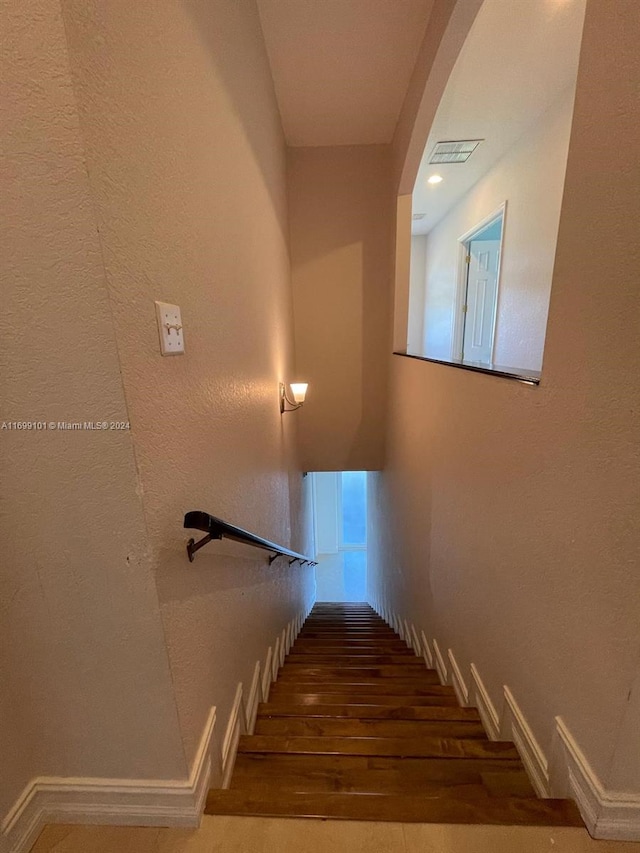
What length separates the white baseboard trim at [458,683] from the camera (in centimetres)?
162

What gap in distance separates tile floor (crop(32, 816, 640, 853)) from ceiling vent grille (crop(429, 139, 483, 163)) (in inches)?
160

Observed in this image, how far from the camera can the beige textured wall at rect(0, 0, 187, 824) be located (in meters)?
0.53

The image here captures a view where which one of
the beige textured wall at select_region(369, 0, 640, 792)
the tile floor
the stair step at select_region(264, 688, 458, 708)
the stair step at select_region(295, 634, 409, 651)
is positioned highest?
the beige textured wall at select_region(369, 0, 640, 792)

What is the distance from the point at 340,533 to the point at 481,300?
5003 millimetres

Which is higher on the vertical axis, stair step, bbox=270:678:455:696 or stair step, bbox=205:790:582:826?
stair step, bbox=205:790:582:826

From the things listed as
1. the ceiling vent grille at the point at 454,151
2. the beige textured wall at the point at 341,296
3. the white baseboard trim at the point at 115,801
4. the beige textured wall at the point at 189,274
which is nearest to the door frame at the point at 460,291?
the ceiling vent grille at the point at 454,151

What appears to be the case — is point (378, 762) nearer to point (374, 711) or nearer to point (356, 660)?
point (374, 711)

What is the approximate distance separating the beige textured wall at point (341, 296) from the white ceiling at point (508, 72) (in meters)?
0.73

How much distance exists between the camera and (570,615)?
94 centimetres

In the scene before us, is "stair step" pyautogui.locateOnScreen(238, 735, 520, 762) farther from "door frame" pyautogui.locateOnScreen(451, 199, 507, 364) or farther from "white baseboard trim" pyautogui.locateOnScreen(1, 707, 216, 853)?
"door frame" pyautogui.locateOnScreen(451, 199, 507, 364)

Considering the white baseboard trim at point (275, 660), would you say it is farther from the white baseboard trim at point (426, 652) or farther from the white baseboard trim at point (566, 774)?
the white baseboard trim at point (566, 774)

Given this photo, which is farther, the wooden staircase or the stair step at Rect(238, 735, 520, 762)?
the stair step at Rect(238, 735, 520, 762)

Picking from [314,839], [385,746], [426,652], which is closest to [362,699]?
[385,746]

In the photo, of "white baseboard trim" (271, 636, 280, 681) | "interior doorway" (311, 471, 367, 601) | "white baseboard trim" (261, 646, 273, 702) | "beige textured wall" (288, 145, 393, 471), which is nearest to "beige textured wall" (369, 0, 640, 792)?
"white baseboard trim" (261, 646, 273, 702)
